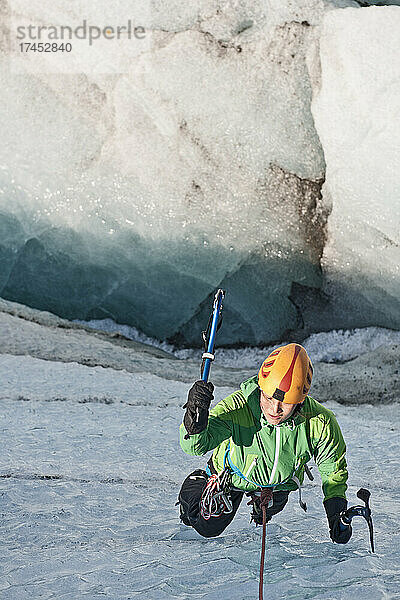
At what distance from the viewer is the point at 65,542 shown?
174 cm

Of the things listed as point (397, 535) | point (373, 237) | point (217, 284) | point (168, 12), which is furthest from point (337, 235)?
point (397, 535)

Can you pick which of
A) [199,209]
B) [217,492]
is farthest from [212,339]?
[199,209]

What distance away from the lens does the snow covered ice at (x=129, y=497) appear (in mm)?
1524

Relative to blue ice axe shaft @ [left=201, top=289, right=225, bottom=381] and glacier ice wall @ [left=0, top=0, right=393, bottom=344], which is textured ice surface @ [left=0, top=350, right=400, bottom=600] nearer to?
blue ice axe shaft @ [left=201, top=289, right=225, bottom=381]

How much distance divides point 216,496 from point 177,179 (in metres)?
2.69

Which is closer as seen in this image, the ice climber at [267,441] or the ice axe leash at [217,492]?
the ice climber at [267,441]

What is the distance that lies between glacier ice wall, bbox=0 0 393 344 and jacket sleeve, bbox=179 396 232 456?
2.60 m

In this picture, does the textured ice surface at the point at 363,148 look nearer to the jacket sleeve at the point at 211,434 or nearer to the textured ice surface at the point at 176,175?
the textured ice surface at the point at 176,175

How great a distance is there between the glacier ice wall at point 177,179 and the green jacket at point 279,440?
8.28ft

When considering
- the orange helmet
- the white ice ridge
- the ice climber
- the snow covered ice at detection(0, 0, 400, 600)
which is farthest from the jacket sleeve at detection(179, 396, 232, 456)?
the white ice ridge

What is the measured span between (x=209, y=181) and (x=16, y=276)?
1306 millimetres

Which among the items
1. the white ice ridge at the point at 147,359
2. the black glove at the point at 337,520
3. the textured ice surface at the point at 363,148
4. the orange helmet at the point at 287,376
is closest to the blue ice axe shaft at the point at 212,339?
the orange helmet at the point at 287,376

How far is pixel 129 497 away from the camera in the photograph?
82.8 inches

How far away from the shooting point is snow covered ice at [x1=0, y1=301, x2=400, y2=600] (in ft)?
5.00
